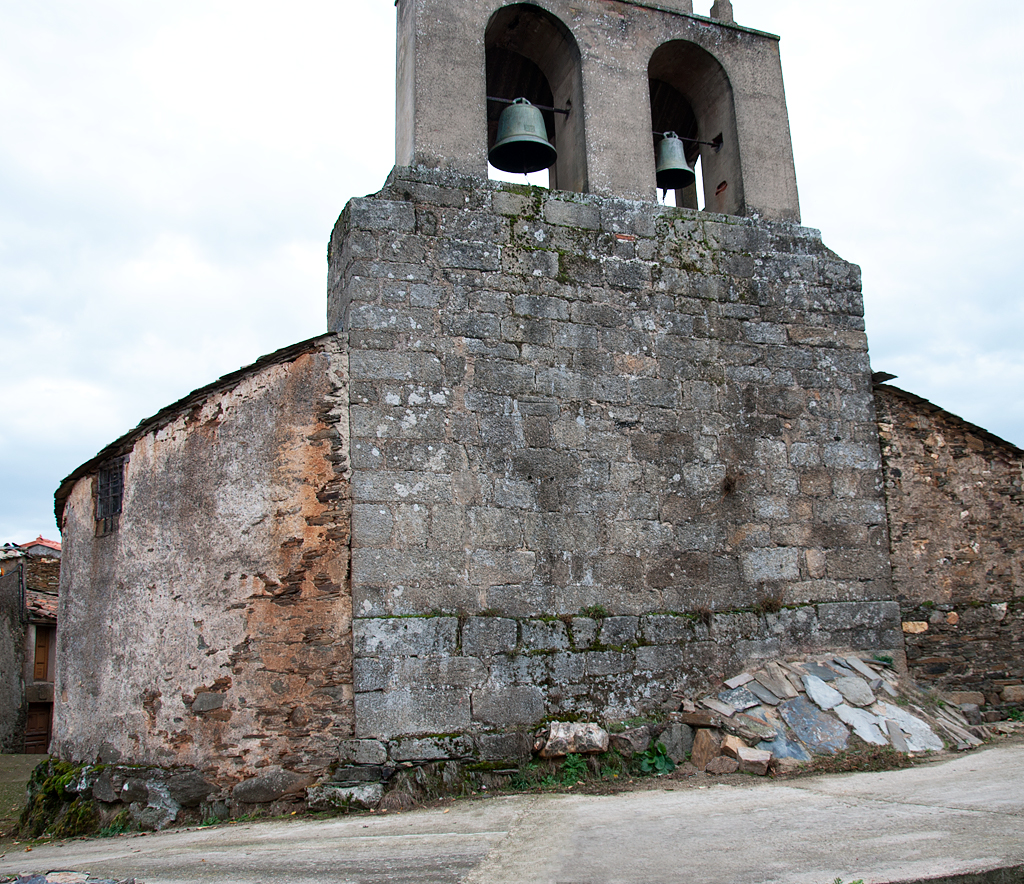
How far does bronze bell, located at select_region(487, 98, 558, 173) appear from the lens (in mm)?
6570

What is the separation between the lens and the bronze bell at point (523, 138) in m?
6.57

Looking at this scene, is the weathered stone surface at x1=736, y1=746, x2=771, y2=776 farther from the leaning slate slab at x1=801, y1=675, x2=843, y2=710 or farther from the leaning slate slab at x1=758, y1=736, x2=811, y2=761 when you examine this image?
the leaning slate slab at x1=801, y1=675, x2=843, y2=710

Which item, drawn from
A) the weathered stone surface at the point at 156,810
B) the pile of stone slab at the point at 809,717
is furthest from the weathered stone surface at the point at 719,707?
the weathered stone surface at the point at 156,810

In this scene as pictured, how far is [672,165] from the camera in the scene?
7074 millimetres

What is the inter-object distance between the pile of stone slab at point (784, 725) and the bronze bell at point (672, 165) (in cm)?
412

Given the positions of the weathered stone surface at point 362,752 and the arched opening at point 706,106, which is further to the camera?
the arched opening at point 706,106

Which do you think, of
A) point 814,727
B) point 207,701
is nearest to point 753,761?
point 814,727

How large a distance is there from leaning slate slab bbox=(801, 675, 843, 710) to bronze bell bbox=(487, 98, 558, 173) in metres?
4.42

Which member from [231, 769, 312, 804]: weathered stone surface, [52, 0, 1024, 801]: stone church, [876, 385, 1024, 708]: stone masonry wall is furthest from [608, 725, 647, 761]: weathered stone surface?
[876, 385, 1024, 708]: stone masonry wall

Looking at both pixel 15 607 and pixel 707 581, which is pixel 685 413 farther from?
pixel 15 607

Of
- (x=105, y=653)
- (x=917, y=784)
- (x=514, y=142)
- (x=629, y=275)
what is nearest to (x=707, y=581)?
(x=917, y=784)

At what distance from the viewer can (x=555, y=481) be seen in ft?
18.9

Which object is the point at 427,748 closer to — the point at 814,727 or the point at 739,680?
the point at 739,680

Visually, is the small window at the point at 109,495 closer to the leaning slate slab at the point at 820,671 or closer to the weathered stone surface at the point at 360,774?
the weathered stone surface at the point at 360,774
